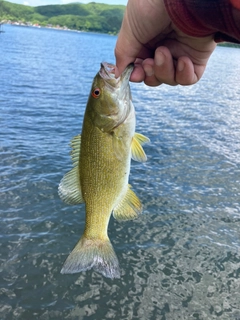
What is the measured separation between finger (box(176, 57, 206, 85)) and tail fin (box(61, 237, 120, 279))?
1789 millimetres

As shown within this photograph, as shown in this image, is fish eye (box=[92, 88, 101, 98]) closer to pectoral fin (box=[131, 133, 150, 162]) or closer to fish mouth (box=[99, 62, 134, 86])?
fish mouth (box=[99, 62, 134, 86])

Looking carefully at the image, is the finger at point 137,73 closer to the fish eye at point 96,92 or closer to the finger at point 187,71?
the finger at point 187,71

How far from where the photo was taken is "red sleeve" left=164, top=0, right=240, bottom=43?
6.55ft

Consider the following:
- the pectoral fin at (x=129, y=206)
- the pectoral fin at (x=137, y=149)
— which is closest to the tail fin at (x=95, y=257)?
the pectoral fin at (x=129, y=206)

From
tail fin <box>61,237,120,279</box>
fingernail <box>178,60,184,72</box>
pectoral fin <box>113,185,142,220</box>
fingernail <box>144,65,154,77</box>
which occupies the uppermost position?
fingernail <box>178,60,184,72</box>

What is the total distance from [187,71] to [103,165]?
1.20 meters

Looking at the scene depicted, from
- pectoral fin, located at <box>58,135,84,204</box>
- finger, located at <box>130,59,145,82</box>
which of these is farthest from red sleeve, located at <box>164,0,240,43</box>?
pectoral fin, located at <box>58,135,84,204</box>

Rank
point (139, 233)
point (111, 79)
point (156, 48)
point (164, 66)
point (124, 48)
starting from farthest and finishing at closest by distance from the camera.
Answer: point (139, 233)
point (156, 48)
point (164, 66)
point (124, 48)
point (111, 79)

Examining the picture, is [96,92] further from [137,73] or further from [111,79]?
[137,73]

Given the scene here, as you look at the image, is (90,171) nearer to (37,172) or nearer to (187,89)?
(37,172)

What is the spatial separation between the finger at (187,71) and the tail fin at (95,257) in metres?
1.79

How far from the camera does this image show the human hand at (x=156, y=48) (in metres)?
2.78

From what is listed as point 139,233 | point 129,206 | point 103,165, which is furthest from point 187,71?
point 139,233

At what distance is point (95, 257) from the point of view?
3.33 metres
